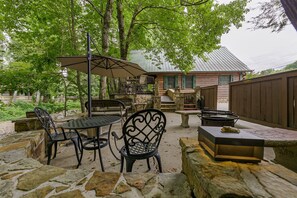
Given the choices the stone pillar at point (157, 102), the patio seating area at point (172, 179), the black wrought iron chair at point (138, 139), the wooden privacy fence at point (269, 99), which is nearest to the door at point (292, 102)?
the wooden privacy fence at point (269, 99)

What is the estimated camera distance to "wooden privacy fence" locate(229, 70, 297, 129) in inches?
124

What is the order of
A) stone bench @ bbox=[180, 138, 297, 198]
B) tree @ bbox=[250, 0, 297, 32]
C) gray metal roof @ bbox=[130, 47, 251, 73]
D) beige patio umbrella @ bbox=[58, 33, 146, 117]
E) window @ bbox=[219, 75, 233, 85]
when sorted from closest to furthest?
stone bench @ bbox=[180, 138, 297, 198] → beige patio umbrella @ bbox=[58, 33, 146, 117] → tree @ bbox=[250, 0, 297, 32] → gray metal roof @ bbox=[130, 47, 251, 73] → window @ bbox=[219, 75, 233, 85]

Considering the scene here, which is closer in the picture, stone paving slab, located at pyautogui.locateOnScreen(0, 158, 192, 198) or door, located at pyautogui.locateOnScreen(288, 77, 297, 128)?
stone paving slab, located at pyautogui.locateOnScreen(0, 158, 192, 198)

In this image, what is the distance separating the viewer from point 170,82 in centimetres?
1319

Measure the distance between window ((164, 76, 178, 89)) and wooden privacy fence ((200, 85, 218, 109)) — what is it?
5009 mm

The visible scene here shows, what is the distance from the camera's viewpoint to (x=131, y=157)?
182 centimetres

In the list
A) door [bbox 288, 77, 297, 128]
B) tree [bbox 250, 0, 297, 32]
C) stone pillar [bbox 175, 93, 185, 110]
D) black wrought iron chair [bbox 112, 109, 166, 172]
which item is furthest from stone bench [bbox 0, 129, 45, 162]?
stone pillar [bbox 175, 93, 185, 110]

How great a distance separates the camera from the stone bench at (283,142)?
152 centimetres

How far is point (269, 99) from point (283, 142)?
2781 millimetres

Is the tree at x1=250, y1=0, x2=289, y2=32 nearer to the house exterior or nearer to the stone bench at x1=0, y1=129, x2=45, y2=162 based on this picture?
the stone bench at x1=0, y1=129, x2=45, y2=162

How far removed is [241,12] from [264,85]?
361 cm

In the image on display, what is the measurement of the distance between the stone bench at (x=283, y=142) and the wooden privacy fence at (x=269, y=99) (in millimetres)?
1472

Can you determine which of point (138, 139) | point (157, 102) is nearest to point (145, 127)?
point (138, 139)

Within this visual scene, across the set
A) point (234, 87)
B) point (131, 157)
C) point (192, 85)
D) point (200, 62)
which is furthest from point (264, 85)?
point (200, 62)
